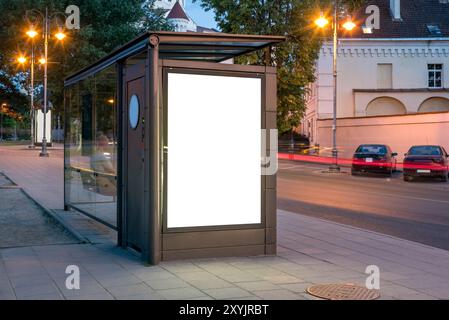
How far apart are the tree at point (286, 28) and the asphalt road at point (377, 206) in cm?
1732

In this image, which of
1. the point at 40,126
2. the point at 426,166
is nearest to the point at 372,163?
the point at 426,166

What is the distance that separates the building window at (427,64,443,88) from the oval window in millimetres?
42101

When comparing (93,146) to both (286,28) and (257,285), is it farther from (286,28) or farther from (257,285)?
(286,28)

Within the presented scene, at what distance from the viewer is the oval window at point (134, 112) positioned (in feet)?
26.2

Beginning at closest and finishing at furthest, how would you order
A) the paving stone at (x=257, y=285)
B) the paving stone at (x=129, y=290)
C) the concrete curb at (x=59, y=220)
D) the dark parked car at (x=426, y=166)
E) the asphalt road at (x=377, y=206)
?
the paving stone at (x=129, y=290), the paving stone at (x=257, y=285), the concrete curb at (x=59, y=220), the asphalt road at (x=377, y=206), the dark parked car at (x=426, y=166)

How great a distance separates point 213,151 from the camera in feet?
26.1

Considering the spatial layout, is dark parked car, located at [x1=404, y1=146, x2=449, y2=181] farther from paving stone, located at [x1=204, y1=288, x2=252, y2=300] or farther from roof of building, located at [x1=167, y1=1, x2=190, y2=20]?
roof of building, located at [x1=167, y1=1, x2=190, y2=20]

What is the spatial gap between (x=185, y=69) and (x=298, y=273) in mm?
2768

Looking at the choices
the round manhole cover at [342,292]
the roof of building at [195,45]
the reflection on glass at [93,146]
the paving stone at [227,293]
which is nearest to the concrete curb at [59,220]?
the reflection on glass at [93,146]

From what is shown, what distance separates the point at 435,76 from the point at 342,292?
43722 mm

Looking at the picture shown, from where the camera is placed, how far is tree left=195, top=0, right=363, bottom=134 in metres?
39.7

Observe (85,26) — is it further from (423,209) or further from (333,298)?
(333,298)

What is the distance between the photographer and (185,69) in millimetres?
7621

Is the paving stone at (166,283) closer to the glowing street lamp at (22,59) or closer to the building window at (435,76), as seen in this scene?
the building window at (435,76)
